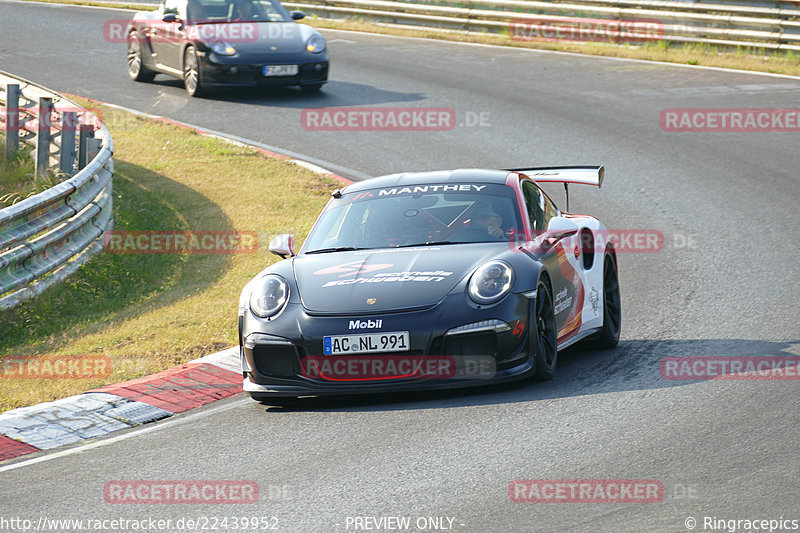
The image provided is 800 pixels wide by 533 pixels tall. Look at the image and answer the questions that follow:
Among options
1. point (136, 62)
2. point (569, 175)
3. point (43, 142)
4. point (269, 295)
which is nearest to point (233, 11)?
point (136, 62)

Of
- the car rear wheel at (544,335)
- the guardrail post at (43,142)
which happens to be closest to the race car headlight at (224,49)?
the guardrail post at (43,142)

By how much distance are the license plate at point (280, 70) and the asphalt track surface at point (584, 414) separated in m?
1.19

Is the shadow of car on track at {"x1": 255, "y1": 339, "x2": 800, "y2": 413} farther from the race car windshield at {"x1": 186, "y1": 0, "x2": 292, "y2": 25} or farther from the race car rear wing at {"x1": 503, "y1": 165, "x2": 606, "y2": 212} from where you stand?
the race car windshield at {"x1": 186, "y1": 0, "x2": 292, "y2": 25}

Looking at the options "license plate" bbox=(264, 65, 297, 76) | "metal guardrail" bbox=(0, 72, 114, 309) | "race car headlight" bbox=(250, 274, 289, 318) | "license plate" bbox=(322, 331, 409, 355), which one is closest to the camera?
"license plate" bbox=(322, 331, 409, 355)

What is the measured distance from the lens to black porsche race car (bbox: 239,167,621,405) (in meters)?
6.92

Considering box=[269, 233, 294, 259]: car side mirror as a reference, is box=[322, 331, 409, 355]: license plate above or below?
below

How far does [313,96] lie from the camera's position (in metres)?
19.6

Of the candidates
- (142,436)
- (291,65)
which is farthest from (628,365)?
(291,65)

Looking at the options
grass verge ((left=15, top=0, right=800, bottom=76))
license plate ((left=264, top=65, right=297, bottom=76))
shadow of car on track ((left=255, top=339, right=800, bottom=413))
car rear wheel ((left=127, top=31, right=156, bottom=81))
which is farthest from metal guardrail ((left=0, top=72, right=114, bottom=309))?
grass verge ((left=15, top=0, right=800, bottom=76))

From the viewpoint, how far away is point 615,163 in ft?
50.1

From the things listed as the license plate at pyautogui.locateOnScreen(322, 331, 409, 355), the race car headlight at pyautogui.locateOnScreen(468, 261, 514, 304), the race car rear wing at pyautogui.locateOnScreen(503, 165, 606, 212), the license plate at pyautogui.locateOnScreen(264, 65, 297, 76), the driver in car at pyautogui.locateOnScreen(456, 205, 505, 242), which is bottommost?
the license plate at pyautogui.locateOnScreen(264, 65, 297, 76)

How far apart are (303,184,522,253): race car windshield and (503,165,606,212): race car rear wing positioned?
73 centimetres

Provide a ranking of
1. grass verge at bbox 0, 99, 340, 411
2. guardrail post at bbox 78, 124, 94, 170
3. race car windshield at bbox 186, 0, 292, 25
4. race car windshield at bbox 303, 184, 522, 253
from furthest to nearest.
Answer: race car windshield at bbox 186, 0, 292, 25 → guardrail post at bbox 78, 124, 94, 170 → grass verge at bbox 0, 99, 340, 411 → race car windshield at bbox 303, 184, 522, 253

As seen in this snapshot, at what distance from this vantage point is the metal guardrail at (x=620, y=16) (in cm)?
2197
